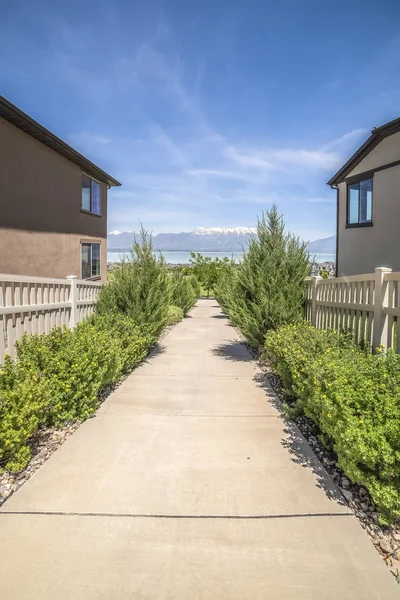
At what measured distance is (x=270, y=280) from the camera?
7582mm

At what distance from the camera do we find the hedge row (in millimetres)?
3182

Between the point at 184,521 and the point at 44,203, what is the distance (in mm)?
12700

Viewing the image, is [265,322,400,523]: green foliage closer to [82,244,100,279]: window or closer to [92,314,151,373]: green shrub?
Answer: [92,314,151,373]: green shrub

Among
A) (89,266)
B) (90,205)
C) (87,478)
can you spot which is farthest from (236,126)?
(87,478)

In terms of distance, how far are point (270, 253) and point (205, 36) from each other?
21.0 feet

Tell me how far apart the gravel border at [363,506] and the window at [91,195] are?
14.6m

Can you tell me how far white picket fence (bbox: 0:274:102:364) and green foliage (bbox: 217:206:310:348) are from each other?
Answer: 3166 mm

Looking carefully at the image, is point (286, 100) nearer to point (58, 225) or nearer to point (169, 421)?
point (58, 225)

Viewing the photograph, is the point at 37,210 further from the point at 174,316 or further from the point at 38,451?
the point at 38,451

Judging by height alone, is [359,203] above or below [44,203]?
above

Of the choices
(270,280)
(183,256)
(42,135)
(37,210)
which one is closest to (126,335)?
(270,280)

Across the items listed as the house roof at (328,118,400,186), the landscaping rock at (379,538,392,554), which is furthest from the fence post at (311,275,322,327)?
the house roof at (328,118,400,186)

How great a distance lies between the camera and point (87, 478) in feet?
10.6

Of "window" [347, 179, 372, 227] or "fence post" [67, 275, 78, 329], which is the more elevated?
"window" [347, 179, 372, 227]
